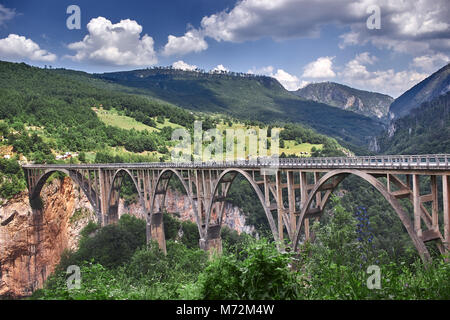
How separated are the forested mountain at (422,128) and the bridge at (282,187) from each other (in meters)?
57.9

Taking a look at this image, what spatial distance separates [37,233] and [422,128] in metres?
147

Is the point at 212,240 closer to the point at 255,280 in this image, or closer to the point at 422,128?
the point at 255,280

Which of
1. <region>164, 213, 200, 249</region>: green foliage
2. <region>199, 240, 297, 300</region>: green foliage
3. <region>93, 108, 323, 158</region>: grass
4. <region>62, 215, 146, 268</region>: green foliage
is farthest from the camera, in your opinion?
<region>93, 108, 323, 158</region>: grass

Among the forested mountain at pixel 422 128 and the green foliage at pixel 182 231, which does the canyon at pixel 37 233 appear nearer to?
the green foliage at pixel 182 231

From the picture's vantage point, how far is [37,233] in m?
64.2

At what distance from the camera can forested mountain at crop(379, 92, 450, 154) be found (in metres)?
118

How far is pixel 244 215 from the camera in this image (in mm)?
101625

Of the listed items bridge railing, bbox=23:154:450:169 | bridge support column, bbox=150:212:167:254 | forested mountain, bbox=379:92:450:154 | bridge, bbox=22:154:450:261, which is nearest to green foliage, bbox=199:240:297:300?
bridge, bbox=22:154:450:261

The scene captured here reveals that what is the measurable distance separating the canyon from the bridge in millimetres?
2952

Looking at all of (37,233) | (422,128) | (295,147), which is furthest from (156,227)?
(422,128)

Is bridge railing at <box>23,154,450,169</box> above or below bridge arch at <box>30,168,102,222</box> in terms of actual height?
above

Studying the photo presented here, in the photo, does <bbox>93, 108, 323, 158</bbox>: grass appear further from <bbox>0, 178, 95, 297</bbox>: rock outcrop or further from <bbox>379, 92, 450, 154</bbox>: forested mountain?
<bbox>0, 178, 95, 297</bbox>: rock outcrop
